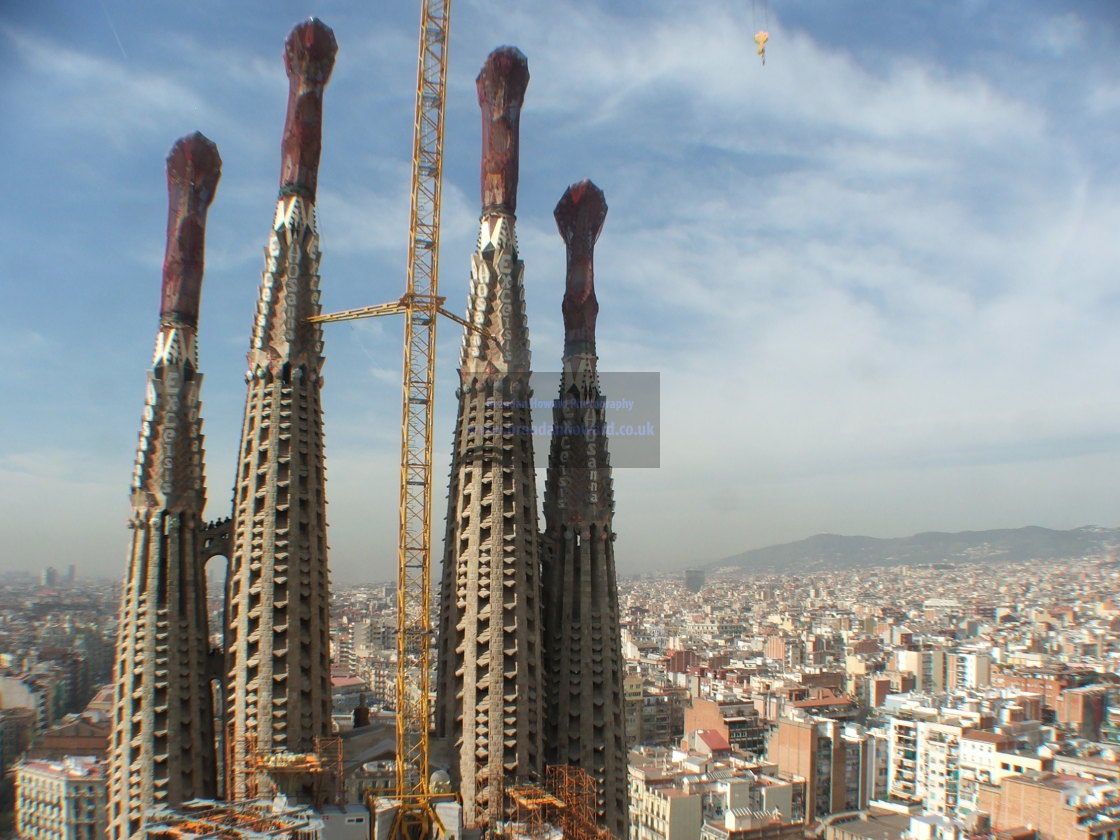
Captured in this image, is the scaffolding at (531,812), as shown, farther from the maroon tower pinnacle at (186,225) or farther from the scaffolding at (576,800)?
the maroon tower pinnacle at (186,225)

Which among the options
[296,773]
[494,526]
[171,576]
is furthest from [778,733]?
[171,576]

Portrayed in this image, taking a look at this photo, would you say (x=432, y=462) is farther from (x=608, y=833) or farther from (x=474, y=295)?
(x=608, y=833)

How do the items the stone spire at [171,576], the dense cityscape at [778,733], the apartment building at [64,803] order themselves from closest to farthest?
the stone spire at [171,576], the apartment building at [64,803], the dense cityscape at [778,733]

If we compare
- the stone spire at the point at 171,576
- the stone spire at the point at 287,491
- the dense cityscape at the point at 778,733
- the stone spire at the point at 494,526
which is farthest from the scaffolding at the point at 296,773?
the stone spire at the point at 494,526

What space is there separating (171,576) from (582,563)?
7826 mm

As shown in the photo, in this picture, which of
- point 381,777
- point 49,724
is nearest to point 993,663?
point 49,724

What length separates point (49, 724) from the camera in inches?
1622

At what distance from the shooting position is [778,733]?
151 ft

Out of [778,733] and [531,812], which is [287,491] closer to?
[531,812]

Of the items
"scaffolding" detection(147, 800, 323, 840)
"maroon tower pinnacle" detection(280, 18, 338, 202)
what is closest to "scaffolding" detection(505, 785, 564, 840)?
"scaffolding" detection(147, 800, 323, 840)

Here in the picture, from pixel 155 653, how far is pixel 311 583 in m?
2.91

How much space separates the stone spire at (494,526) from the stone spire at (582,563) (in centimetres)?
152

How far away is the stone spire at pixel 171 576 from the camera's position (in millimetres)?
17078

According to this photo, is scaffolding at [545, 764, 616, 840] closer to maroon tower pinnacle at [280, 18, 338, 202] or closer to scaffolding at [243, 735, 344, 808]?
scaffolding at [243, 735, 344, 808]
